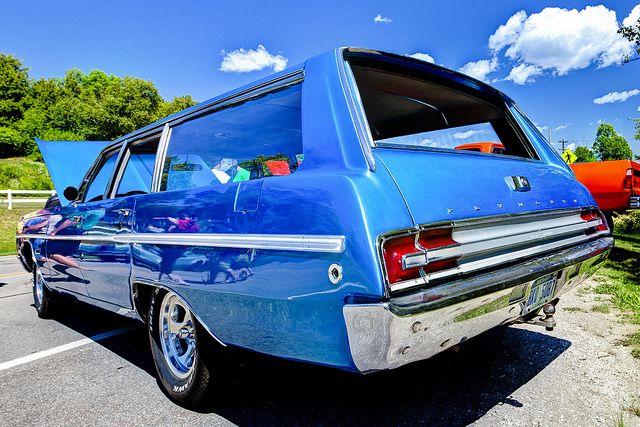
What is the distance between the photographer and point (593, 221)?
8.94 feet

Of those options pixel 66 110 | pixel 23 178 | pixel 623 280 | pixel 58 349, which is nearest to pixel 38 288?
pixel 58 349

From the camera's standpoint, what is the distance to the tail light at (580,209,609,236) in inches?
105

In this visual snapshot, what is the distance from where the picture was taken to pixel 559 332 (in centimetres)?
333

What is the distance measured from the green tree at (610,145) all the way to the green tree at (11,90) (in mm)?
95156

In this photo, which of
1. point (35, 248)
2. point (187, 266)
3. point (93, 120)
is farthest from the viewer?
point (93, 120)

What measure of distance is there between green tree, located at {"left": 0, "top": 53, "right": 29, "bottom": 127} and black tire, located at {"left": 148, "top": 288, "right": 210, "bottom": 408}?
62.1 metres

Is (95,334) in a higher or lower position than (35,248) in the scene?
lower

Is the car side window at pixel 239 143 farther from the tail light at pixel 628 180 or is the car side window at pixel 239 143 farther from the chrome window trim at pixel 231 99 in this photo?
the tail light at pixel 628 180

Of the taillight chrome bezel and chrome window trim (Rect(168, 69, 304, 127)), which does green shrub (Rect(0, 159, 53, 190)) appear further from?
the taillight chrome bezel

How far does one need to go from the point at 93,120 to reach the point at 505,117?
48920mm

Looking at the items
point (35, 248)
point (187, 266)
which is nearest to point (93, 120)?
point (35, 248)

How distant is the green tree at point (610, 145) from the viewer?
74.3 metres

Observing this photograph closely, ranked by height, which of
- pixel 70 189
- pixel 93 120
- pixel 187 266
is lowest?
pixel 187 266

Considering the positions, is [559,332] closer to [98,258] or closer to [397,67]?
[397,67]
